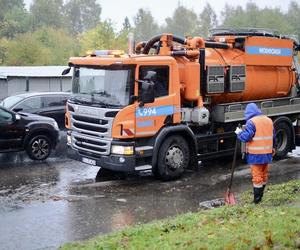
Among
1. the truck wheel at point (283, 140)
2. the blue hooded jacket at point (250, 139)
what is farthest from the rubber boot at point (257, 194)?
the truck wheel at point (283, 140)

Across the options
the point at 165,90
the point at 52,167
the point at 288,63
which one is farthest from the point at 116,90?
the point at 288,63

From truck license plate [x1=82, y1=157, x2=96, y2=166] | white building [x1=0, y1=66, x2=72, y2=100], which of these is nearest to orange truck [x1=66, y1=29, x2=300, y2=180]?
truck license plate [x1=82, y1=157, x2=96, y2=166]

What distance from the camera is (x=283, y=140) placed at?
45.9 ft

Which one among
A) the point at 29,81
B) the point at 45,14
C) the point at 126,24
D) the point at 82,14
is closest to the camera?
the point at 29,81

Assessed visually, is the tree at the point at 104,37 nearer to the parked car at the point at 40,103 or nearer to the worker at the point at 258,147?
the parked car at the point at 40,103

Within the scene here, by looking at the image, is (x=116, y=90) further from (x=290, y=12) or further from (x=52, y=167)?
(x=290, y=12)

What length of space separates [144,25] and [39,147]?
312 feet

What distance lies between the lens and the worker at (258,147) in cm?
837

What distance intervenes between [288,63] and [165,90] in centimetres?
481

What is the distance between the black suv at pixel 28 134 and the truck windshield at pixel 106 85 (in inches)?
111

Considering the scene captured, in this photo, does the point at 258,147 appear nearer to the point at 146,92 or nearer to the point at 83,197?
the point at 146,92

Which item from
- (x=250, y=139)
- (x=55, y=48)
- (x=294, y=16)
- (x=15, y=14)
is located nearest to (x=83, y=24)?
(x=15, y=14)

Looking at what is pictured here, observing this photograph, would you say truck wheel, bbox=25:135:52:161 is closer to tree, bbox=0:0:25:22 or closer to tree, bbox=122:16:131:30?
tree, bbox=122:16:131:30

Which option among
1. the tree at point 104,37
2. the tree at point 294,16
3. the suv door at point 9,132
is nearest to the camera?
the suv door at point 9,132
